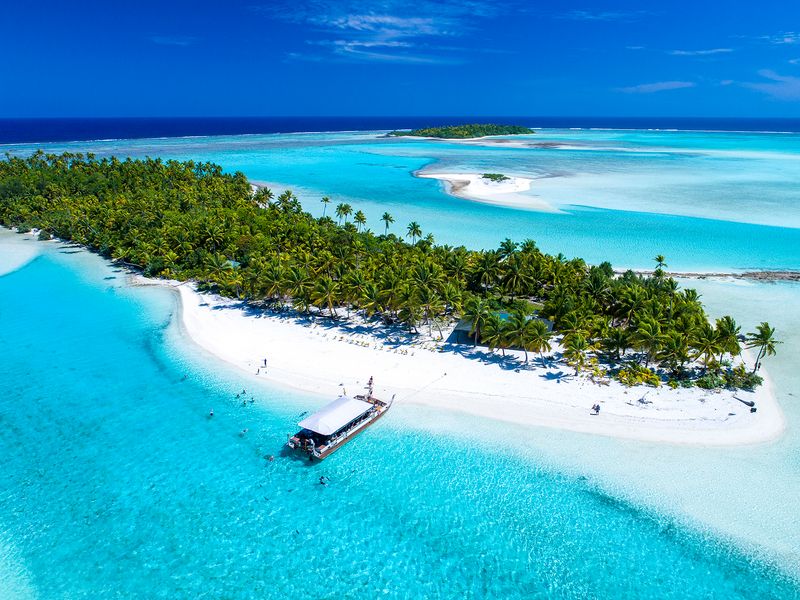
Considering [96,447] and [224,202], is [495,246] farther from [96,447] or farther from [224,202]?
[96,447]

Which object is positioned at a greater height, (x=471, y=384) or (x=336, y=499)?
(x=471, y=384)

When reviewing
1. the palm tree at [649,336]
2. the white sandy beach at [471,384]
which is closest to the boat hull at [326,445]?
the white sandy beach at [471,384]

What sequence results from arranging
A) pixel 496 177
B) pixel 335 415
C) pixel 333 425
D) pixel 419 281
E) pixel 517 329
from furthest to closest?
pixel 496 177
pixel 419 281
pixel 517 329
pixel 335 415
pixel 333 425

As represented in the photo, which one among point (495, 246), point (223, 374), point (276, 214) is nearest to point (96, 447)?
point (223, 374)

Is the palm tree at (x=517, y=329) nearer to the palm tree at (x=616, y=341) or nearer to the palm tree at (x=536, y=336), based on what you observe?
the palm tree at (x=536, y=336)

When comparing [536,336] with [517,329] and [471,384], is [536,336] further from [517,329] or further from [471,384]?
[471,384]

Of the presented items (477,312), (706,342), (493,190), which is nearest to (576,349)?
(477,312)
